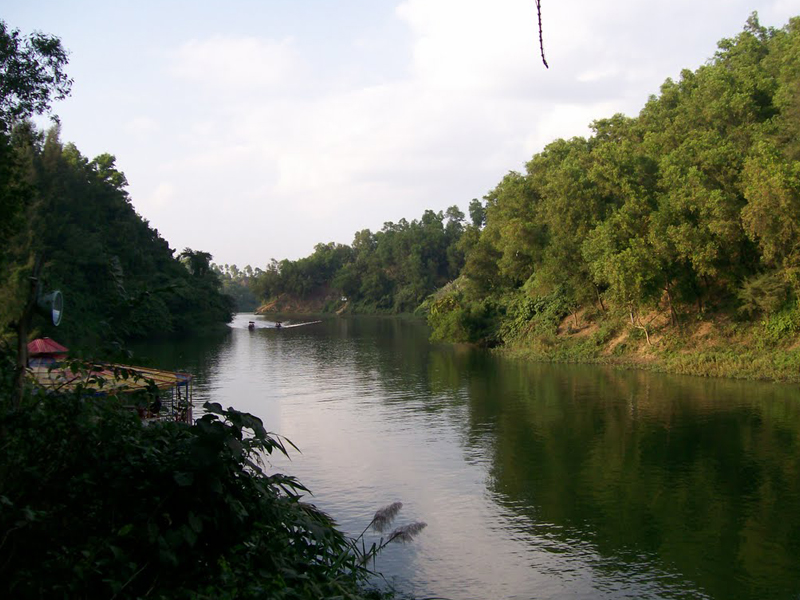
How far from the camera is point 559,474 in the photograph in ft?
56.3

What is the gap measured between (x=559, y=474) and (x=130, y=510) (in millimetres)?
13476

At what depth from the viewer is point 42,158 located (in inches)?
2051

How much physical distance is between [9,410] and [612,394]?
989 inches

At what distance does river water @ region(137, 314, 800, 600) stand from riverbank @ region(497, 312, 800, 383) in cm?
146

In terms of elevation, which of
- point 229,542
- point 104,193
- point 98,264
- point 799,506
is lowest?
point 799,506

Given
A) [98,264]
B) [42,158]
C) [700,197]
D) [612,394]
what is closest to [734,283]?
[700,197]

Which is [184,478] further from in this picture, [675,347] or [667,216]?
[675,347]

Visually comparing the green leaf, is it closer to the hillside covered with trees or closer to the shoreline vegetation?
the shoreline vegetation

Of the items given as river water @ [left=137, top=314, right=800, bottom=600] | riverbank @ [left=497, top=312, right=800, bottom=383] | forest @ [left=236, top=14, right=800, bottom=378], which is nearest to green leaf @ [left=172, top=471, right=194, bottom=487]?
river water @ [left=137, top=314, right=800, bottom=600]

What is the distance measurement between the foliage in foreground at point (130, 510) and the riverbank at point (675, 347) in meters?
27.2

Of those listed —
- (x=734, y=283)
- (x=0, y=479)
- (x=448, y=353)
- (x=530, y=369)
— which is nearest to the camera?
(x=0, y=479)

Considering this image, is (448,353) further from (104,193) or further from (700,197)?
(104,193)

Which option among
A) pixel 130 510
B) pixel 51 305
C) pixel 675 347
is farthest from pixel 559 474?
pixel 675 347

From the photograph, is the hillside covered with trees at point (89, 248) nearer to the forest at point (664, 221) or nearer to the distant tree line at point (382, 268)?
the forest at point (664, 221)
